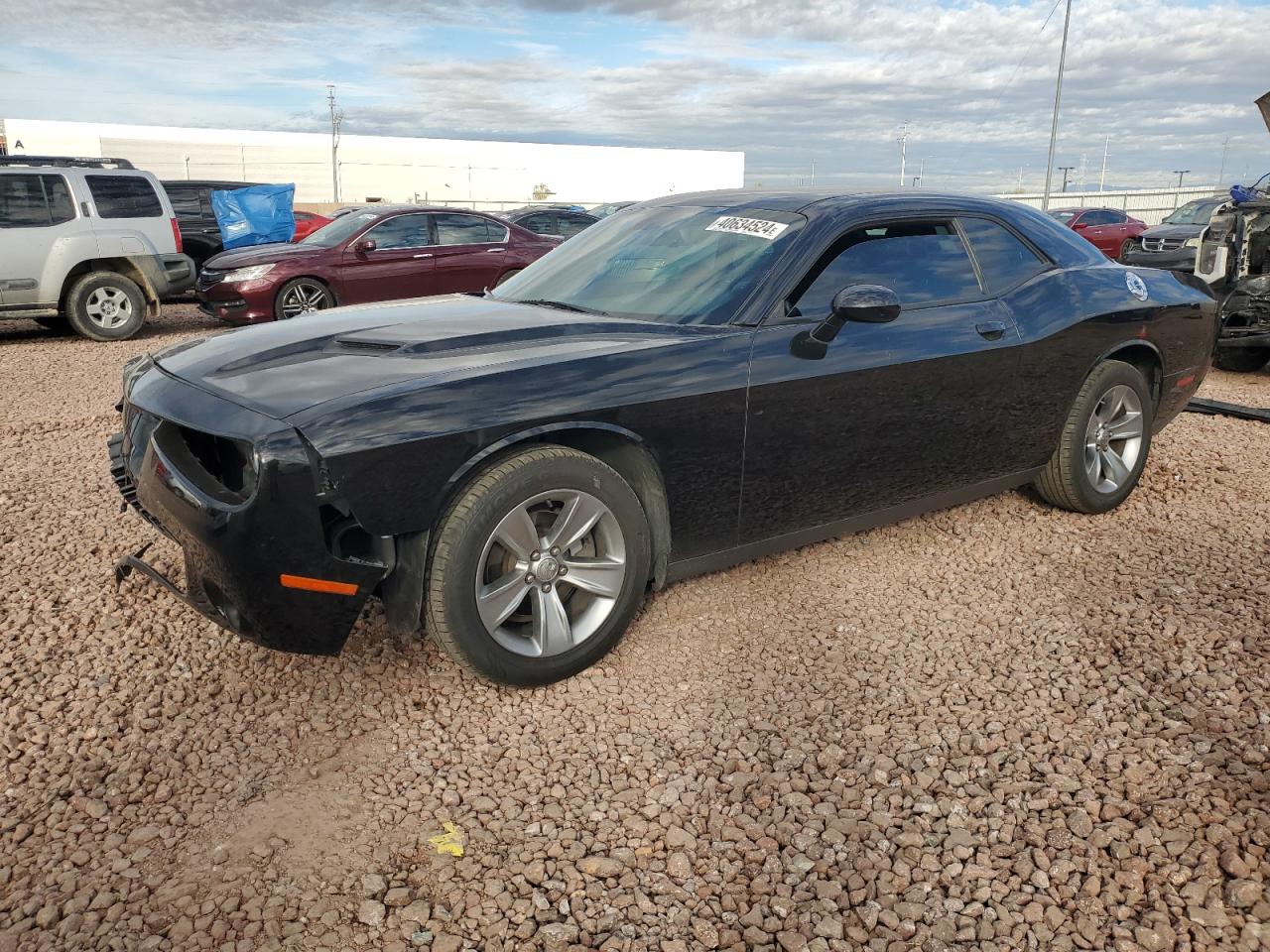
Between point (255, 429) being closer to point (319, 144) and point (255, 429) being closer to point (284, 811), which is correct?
point (284, 811)

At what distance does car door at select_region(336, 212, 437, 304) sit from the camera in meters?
11.2

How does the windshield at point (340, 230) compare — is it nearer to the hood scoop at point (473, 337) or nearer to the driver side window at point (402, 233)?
the driver side window at point (402, 233)

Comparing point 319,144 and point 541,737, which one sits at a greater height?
point 319,144

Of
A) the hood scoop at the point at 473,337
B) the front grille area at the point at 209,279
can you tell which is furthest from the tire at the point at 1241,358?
the front grille area at the point at 209,279

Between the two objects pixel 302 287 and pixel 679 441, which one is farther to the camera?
pixel 302 287

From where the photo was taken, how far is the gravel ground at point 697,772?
2258 mm

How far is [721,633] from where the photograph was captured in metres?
3.66

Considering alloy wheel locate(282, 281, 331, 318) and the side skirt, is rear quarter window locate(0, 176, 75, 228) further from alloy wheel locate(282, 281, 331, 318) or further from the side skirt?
the side skirt

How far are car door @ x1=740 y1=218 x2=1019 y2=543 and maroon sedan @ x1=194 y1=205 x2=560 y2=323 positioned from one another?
8.07m

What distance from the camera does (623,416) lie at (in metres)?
3.18

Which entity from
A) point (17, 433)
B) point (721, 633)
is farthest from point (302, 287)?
point (721, 633)

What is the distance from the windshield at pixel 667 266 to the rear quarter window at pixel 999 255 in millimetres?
1007

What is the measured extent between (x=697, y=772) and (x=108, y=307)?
10.4 metres

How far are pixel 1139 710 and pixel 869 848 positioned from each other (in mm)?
1206
